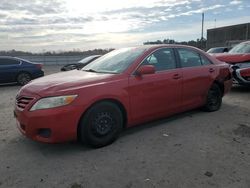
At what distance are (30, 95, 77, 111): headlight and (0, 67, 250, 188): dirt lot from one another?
0.77m

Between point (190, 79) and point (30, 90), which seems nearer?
point (30, 90)

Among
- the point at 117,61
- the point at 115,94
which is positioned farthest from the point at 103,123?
the point at 117,61

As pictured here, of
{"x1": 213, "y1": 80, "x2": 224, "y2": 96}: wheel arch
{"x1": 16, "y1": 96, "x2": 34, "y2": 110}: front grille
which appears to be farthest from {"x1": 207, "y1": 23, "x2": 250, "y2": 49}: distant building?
{"x1": 16, "y1": 96, "x2": 34, "y2": 110}: front grille

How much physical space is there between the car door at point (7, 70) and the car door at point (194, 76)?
32.0 ft

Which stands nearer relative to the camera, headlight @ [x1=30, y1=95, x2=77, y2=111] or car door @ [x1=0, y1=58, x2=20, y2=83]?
headlight @ [x1=30, y1=95, x2=77, y2=111]

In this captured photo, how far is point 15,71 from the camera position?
13375 millimetres

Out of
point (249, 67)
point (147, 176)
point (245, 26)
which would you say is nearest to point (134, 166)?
point (147, 176)

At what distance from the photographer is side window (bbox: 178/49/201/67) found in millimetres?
5874

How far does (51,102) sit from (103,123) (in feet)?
2.92

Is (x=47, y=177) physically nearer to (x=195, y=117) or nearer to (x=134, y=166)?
(x=134, y=166)

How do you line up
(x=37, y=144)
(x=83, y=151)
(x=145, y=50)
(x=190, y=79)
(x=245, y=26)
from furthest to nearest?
(x=245, y=26) → (x=190, y=79) → (x=145, y=50) → (x=37, y=144) → (x=83, y=151)

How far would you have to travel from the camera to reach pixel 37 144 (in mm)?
4746

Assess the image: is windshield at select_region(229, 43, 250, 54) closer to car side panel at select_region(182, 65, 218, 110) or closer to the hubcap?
car side panel at select_region(182, 65, 218, 110)

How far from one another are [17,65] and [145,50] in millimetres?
9871
